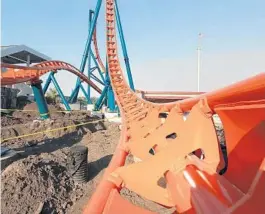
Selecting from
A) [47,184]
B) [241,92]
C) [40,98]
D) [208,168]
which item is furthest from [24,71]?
[241,92]

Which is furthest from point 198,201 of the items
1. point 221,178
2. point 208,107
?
point 208,107

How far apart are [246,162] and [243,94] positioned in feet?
1.49

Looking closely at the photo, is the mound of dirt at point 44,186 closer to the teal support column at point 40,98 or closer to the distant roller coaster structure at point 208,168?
the distant roller coaster structure at point 208,168

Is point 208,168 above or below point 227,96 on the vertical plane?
below

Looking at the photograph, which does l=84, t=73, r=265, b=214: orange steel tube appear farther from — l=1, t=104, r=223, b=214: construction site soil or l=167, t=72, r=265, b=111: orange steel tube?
l=1, t=104, r=223, b=214: construction site soil

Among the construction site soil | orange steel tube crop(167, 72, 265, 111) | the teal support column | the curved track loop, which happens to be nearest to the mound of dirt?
the construction site soil

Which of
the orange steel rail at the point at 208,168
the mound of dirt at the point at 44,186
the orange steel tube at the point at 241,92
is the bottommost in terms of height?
the mound of dirt at the point at 44,186

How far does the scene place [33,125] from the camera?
8211 mm

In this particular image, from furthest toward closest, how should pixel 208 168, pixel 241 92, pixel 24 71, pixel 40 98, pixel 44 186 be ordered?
1. pixel 40 98
2. pixel 24 71
3. pixel 44 186
4. pixel 208 168
5. pixel 241 92

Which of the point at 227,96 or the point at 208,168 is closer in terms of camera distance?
the point at 227,96

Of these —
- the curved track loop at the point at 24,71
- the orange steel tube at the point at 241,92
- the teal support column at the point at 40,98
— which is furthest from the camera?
the teal support column at the point at 40,98

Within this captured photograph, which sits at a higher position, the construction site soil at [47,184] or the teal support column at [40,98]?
the teal support column at [40,98]

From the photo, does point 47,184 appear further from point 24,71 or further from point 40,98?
point 40,98

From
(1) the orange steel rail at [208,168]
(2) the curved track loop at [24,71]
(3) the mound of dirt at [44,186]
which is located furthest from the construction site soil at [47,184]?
(1) the orange steel rail at [208,168]
